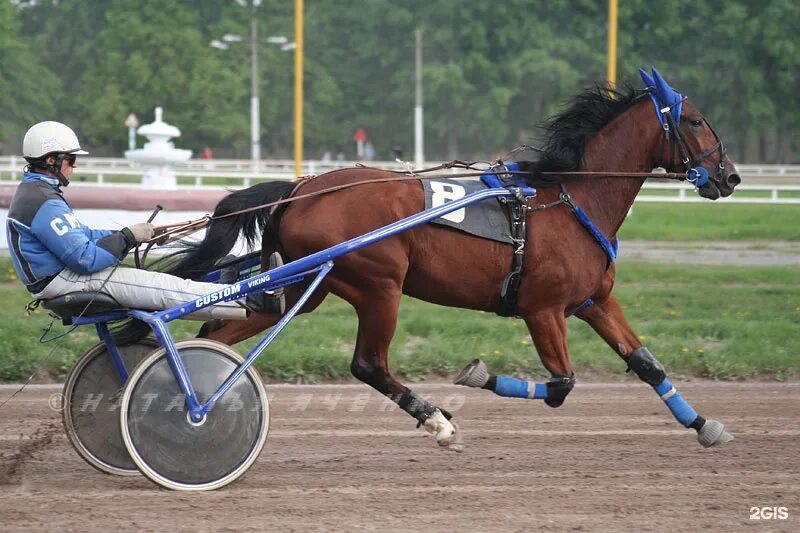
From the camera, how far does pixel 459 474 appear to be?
18.0 feet

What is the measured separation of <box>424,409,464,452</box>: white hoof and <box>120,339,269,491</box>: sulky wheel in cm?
90

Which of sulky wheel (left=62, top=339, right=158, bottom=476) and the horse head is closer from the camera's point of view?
sulky wheel (left=62, top=339, right=158, bottom=476)

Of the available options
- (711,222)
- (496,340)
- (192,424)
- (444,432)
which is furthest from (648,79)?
(711,222)

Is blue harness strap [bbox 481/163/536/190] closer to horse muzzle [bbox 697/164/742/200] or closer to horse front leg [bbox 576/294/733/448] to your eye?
horse front leg [bbox 576/294/733/448]

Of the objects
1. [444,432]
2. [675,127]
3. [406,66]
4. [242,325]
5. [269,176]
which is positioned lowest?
[269,176]

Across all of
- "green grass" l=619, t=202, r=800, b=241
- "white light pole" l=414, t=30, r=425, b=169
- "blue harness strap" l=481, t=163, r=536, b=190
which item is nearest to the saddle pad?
"blue harness strap" l=481, t=163, r=536, b=190

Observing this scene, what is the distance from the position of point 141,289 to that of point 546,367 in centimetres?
200

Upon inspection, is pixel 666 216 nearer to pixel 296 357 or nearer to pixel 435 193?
pixel 296 357

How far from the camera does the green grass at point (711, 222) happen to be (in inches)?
771

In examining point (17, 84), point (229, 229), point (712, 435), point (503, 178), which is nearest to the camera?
point (712, 435)

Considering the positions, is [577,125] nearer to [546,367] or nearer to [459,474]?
[546,367]

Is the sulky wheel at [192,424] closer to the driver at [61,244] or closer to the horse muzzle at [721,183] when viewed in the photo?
the driver at [61,244]

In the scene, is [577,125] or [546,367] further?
[577,125]

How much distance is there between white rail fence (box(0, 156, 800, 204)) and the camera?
24.6 metres
